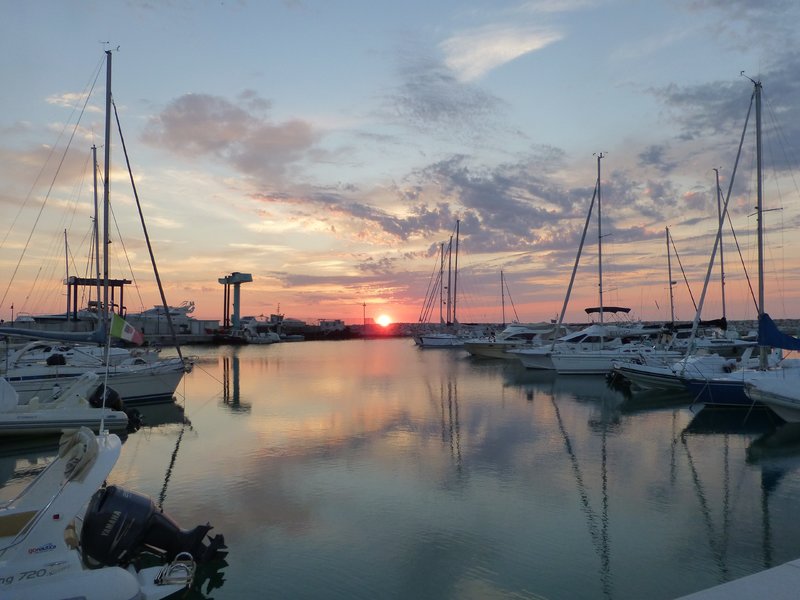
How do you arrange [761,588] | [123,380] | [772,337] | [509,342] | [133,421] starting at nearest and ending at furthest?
[761,588] → [133,421] → [772,337] → [123,380] → [509,342]

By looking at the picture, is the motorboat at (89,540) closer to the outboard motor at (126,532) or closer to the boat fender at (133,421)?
the outboard motor at (126,532)

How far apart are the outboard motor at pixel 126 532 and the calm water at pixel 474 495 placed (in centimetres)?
85

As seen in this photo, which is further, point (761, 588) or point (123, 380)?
point (123, 380)

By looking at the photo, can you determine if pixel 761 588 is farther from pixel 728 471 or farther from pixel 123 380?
pixel 123 380

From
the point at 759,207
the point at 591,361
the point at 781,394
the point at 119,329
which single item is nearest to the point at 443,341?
the point at 591,361

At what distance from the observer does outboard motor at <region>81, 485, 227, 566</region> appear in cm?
784

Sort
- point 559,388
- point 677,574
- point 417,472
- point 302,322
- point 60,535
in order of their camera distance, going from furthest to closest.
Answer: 1. point 302,322
2. point 559,388
3. point 417,472
4. point 677,574
5. point 60,535

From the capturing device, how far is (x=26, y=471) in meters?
15.6

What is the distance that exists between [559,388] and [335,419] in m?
15.8

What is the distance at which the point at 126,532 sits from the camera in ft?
26.2

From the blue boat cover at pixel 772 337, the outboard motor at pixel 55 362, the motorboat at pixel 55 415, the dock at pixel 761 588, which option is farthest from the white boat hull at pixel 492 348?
the dock at pixel 761 588

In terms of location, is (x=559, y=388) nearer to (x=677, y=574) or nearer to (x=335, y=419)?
(x=335, y=419)

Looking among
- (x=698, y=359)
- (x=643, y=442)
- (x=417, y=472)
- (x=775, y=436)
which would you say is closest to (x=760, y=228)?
(x=698, y=359)

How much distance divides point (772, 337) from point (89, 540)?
22687 millimetres
